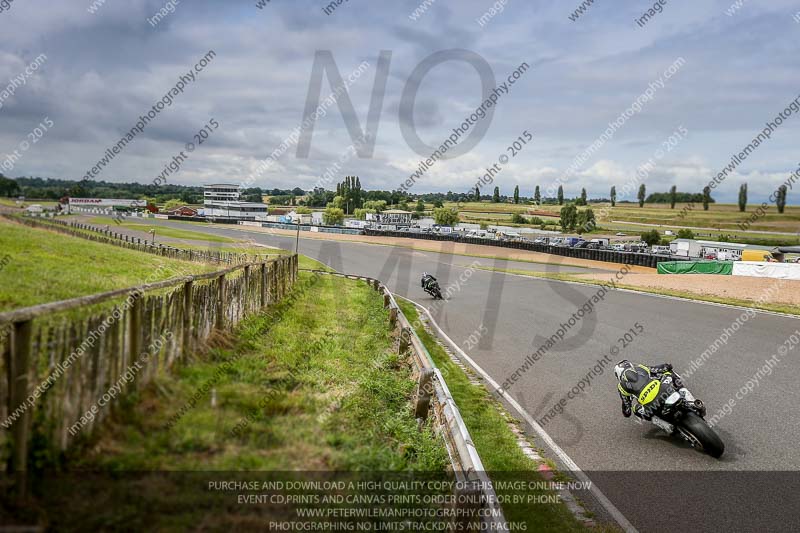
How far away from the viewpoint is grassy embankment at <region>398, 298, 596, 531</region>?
584 cm

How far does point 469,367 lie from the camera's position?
12.9 metres

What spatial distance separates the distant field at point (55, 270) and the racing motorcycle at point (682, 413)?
28.8ft

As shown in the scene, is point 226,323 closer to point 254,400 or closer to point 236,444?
point 254,400

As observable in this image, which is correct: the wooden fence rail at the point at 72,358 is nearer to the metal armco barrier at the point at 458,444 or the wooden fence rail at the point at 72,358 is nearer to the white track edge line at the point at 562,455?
the metal armco barrier at the point at 458,444

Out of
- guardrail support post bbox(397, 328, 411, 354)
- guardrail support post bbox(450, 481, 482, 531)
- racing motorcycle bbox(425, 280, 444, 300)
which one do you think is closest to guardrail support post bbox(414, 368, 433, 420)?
guardrail support post bbox(450, 481, 482, 531)

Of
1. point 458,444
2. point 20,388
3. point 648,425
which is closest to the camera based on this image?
point 20,388

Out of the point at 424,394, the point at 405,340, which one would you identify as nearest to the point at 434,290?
the point at 405,340

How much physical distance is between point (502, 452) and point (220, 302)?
5.11 metres

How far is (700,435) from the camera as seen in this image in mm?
7777

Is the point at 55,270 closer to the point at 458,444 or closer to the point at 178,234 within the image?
the point at 458,444

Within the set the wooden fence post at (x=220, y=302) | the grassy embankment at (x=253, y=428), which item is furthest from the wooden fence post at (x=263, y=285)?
the wooden fence post at (x=220, y=302)

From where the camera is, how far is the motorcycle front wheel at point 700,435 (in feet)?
25.1

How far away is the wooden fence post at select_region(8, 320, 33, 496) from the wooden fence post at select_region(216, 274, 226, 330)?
462 centimetres

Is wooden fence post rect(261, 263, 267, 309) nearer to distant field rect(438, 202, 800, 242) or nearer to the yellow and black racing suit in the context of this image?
the yellow and black racing suit
